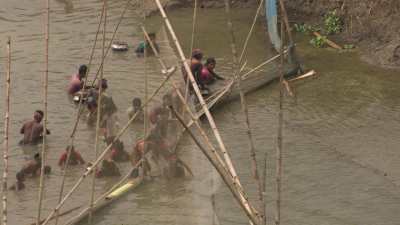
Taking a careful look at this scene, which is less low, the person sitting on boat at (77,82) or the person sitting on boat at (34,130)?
the person sitting on boat at (77,82)

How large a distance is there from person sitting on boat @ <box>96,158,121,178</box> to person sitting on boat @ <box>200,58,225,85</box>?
2783 mm

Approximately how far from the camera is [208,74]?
38.6 feet

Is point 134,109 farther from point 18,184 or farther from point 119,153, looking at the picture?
point 18,184

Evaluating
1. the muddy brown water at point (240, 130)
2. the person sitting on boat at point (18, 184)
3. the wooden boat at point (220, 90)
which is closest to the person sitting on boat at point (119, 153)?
the muddy brown water at point (240, 130)

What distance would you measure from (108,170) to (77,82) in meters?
2.88

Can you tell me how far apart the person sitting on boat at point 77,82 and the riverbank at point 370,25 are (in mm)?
4667

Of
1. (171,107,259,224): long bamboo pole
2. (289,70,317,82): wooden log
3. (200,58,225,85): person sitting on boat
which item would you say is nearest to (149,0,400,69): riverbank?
(289,70,317,82): wooden log

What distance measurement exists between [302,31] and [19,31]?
5206 millimetres

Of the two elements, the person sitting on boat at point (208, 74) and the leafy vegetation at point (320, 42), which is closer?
the person sitting on boat at point (208, 74)

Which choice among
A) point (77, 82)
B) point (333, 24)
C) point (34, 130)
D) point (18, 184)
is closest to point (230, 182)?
point (18, 184)

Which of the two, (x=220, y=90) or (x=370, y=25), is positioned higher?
(x=370, y=25)

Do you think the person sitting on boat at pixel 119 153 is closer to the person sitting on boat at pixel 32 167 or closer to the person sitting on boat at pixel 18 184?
the person sitting on boat at pixel 32 167

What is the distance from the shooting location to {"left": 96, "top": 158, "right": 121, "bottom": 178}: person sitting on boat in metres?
9.22

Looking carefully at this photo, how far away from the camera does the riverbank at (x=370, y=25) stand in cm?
1333
